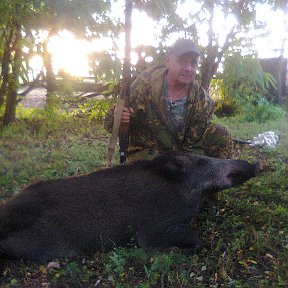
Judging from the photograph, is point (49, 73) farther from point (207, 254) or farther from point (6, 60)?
point (207, 254)

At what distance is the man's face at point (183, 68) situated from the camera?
17.1 feet

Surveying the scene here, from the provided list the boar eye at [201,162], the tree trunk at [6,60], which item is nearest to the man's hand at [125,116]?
the boar eye at [201,162]

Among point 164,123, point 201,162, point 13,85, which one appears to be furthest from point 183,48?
point 13,85

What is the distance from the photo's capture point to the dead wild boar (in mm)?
3781

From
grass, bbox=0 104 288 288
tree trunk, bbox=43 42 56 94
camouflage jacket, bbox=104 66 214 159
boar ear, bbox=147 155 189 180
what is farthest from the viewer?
tree trunk, bbox=43 42 56 94

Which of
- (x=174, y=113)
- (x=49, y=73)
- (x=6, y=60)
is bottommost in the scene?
(x=174, y=113)

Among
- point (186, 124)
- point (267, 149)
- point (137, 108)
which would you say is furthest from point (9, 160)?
point (267, 149)

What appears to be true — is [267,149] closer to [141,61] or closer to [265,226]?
[141,61]

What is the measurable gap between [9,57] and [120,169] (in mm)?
5283

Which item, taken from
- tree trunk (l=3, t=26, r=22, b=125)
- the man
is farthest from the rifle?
tree trunk (l=3, t=26, r=22, b=125)

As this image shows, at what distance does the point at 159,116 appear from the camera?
17.9ft

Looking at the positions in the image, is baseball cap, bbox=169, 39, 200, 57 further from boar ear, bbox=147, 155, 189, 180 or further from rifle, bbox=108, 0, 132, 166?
boar ear, bbox=147, 155, 189, 180

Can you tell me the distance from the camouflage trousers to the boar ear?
91 centimetres

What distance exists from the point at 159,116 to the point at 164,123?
107mm
